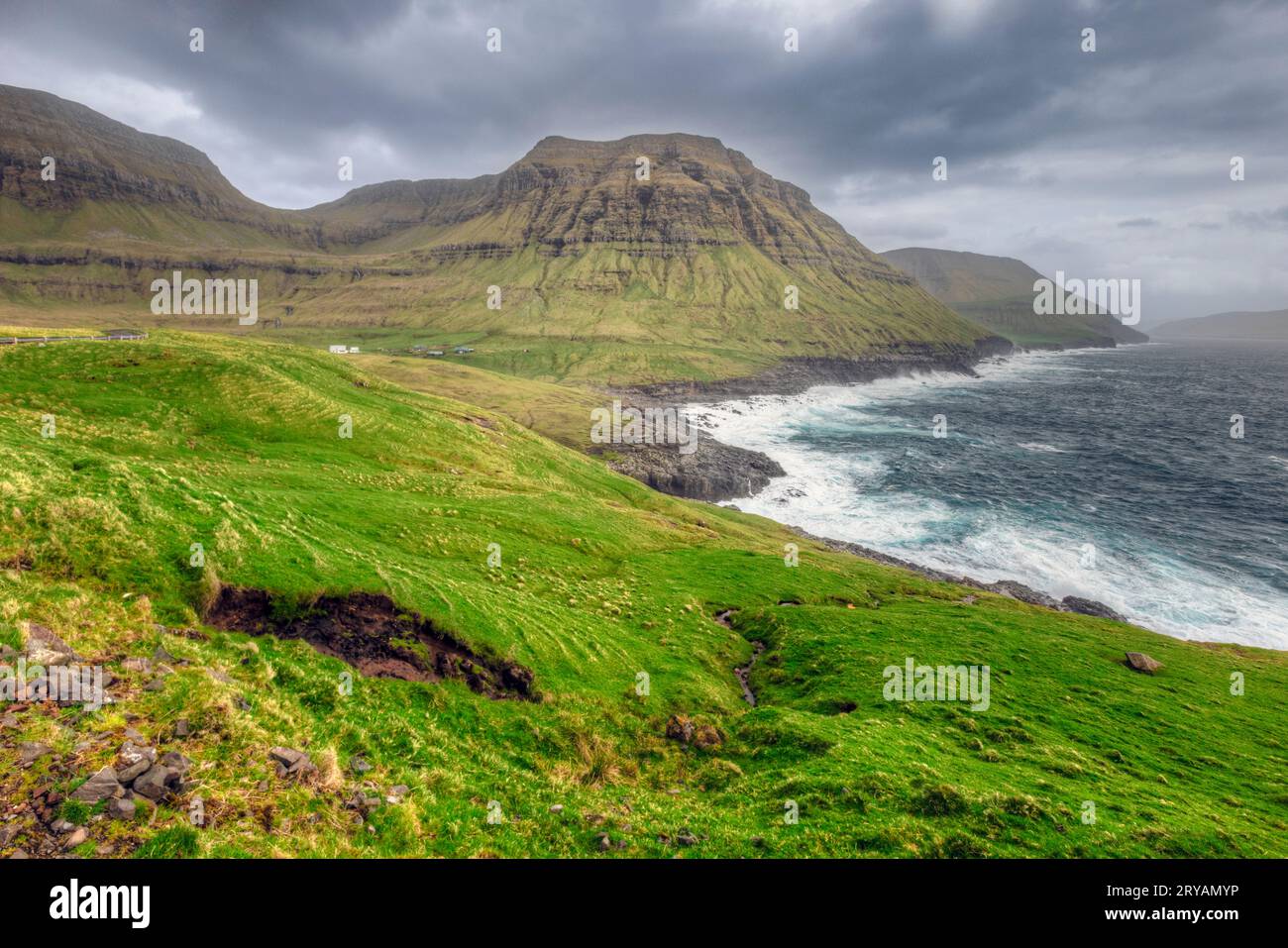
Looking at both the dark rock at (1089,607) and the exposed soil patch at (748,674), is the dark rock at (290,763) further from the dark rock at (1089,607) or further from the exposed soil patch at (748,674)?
the dark rock at (1089,607)

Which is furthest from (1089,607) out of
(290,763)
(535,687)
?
(290,763)

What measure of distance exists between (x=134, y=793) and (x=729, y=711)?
2019cm

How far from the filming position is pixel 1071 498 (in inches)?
3342

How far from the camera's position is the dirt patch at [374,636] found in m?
18.5

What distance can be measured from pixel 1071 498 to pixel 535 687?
9632 centimetres

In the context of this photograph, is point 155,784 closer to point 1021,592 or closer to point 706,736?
point 706,736

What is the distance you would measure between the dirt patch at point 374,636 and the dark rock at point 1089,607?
5790 cm

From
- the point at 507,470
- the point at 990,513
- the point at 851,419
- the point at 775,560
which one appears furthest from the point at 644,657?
the point at 851,419

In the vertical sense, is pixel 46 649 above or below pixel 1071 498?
above

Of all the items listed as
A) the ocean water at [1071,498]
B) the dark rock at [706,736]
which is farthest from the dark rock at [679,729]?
the ocean water at [1071,498]

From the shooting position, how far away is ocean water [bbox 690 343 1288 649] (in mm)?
58562

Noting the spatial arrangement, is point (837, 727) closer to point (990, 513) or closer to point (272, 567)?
point (272, 567)

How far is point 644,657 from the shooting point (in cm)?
2636

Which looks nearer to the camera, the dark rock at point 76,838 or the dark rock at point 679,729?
the dark rock at point 76,838
